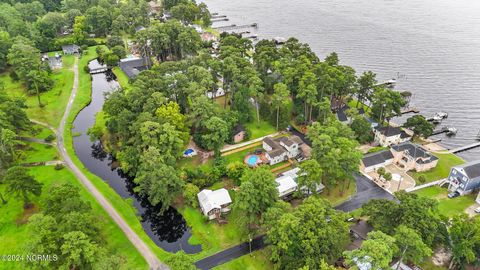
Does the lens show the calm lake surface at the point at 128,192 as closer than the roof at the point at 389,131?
Yes

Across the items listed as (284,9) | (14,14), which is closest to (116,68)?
(14,14)

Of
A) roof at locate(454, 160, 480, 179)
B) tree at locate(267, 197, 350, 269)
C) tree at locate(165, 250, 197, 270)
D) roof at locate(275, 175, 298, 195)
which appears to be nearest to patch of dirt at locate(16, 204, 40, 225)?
tree at locate(165, 250, 197, 270)

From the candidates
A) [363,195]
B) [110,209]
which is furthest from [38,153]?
[363,195]

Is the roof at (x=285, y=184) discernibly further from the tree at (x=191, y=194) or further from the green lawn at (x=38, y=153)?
the green lawn at (x=38, y=153)

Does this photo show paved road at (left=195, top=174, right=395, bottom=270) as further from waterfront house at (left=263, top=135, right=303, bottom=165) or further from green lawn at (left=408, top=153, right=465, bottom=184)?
waterfront house at (left=263, top=135, right=303, bottom=165)

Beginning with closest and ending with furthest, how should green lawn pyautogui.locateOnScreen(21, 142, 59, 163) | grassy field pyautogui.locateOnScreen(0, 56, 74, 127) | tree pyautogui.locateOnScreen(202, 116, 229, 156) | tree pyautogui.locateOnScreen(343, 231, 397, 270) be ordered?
tree pyautogui.locateOnScreen(343, 231, 397, 270) < tree pyautogui.locateOnScreen(202, 116, 229, 156) < green lawn pyautogui.locateOnScreen(21, 142, 59, 163) < grassy field pyautogui.locateOnScreen(0, 56, 74, 127)

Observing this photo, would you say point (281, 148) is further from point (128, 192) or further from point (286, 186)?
point (128, 192)

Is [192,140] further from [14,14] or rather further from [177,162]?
[14,14]

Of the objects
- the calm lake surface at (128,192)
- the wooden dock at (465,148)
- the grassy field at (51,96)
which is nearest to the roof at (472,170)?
the wooden dock at (465,148)
